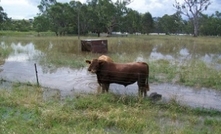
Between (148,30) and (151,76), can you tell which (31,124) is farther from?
(148,30)

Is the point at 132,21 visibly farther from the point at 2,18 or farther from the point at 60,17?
the point at 2,18

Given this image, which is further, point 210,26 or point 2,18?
point 210,26

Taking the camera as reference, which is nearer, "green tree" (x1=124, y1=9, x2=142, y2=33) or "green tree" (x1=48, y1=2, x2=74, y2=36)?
"green tree" (x1=48, y1=2, x2=74, y2=36)

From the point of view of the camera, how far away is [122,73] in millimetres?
8172

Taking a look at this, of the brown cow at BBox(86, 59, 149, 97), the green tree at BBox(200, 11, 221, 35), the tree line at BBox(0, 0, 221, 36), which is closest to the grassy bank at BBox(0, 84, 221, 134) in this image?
the brown cow at BBox(86, 59, 149, 97)

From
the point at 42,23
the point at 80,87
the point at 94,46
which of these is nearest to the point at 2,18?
the point at 42,23

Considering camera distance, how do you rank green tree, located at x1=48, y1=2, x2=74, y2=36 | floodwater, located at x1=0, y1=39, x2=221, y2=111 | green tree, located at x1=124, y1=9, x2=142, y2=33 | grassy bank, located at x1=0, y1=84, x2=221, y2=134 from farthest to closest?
green tree, located at x1=124, y1=9, x2=142, y2=33 → green tree, located at x1=48, y1=2, x2=74, y2=36 → floodwater, located at x1=0, y1=39, x2=221, y2=111 → grassy bank, located at x1=0, y1=84, x2=221, y2=134

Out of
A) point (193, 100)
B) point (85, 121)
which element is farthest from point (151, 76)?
point (85, 121)

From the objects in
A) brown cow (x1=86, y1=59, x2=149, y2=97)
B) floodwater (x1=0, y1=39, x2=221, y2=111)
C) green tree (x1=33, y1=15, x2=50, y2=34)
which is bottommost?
floodwater (x1=0, y1=39, x2=221, y2=111)

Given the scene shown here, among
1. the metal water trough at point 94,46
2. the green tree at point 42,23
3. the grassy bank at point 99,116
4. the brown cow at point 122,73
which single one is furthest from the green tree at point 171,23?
the grassy bank at point 99,116

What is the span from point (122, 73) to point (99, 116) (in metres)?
2.44

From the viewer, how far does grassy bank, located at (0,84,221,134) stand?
18.2 feet

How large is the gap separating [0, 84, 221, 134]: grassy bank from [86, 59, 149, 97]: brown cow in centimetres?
76

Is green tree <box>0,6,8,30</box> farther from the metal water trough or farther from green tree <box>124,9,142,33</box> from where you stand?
the metal water trough
